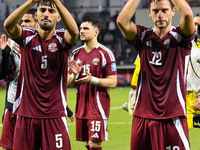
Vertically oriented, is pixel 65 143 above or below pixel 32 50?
below

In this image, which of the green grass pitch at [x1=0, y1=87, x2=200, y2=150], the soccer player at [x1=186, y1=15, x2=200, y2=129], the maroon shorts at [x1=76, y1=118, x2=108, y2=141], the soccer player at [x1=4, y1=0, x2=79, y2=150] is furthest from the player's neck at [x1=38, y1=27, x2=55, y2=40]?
the green grass pitch at [x1=0, y1=87, x2=200, y2=150]

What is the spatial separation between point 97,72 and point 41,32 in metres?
1.76

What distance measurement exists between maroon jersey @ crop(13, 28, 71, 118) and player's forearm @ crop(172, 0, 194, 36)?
1.30 meters

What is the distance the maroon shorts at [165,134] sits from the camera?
3.50 metres

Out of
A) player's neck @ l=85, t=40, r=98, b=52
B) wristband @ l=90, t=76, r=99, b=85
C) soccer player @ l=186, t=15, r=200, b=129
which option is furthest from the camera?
soccer player @ l=186, t=15, r=200, b=129

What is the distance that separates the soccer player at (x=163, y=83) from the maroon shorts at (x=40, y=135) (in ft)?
2.84

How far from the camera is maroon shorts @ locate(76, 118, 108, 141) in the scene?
211 inches

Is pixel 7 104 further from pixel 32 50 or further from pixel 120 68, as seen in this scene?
pixel 120 68

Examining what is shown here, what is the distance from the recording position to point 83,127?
5523 mm

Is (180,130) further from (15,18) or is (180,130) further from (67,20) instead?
(15,18)

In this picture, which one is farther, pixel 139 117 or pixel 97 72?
pixel 97 72

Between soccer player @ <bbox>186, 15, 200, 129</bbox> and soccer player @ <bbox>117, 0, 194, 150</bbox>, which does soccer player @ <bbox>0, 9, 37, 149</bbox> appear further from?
soccer player @ <bbox>186, 15, 200, 129</bbox>

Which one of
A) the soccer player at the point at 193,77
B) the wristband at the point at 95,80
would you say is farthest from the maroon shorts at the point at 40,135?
the soccer player at the point at 193,77

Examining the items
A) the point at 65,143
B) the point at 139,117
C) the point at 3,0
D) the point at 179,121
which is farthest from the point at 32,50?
the point at 3,0
